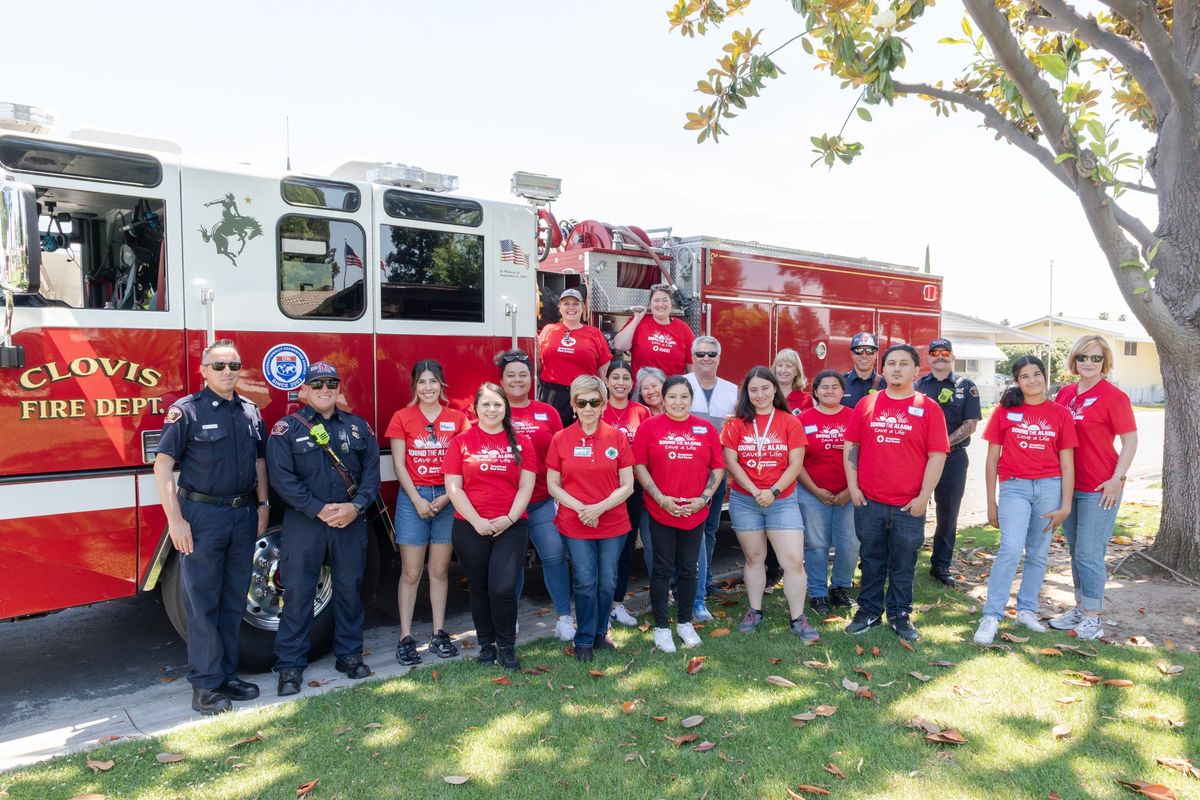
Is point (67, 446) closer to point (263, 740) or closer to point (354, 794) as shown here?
point (263, 740)

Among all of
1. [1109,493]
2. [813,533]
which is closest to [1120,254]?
[1109,493]

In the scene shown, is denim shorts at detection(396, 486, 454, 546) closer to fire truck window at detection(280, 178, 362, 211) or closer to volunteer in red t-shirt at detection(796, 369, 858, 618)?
fire truck window at detection(280, 178, 362, 211)

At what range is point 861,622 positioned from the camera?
5.44 metres

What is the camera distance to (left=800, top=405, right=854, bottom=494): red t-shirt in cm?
584

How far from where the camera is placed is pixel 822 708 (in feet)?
13.8

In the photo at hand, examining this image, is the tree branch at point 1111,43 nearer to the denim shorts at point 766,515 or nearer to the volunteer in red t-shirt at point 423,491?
the denim shorts at point 766,515

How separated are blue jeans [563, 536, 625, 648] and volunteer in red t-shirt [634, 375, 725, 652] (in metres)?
0.32

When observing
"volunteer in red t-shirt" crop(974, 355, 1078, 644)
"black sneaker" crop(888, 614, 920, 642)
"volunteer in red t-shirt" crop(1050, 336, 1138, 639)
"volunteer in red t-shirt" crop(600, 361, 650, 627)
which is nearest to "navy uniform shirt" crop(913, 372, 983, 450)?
"volunteer in red t-shirt" crop(1050, 336, 1138, 639)

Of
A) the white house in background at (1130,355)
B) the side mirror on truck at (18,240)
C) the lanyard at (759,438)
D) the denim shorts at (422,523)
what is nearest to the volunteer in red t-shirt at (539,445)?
the denim shorts at (422,523)

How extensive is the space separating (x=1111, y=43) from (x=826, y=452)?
4.27m

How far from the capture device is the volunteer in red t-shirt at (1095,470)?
5297mm

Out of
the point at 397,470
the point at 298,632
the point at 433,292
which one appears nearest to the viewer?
the point at 298,632

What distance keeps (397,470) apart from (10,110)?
8.74 ft

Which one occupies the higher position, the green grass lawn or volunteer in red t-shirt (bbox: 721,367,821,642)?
volunteer in red t-shirt (bbox: 721,367,821,642)
